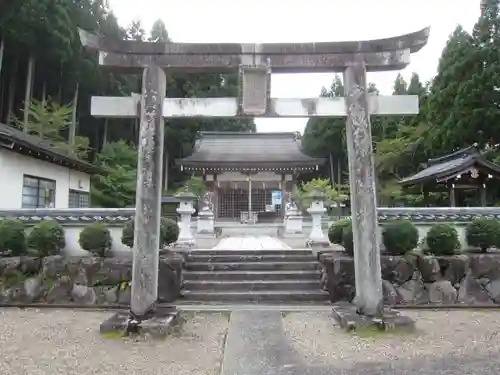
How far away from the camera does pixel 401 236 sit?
6.73 meters

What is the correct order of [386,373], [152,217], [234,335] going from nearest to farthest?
1. [386,373]
2. [234,335]
3. [152,217]

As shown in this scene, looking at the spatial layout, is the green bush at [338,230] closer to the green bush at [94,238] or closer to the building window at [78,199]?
the green bush at [94,238]

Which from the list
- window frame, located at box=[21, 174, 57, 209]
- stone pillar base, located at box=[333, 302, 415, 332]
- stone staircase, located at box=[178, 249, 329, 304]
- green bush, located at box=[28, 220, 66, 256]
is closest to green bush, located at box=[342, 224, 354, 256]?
stone staircase, located at box=[178, 249, 329, 304]

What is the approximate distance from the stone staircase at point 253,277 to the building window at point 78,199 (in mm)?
8892

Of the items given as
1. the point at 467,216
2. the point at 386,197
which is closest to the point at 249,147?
the point at 386,197

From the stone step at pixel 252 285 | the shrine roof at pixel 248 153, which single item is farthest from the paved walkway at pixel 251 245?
the shrine roof at pixel 248 153

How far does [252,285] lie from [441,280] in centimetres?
347

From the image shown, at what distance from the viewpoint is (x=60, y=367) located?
3.71m

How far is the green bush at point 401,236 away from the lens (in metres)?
6.72

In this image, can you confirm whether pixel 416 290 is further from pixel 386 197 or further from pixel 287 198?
pixel 386 197

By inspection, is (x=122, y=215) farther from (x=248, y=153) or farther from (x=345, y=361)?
(x=248, y=153)

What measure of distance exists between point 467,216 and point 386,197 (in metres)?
16.8

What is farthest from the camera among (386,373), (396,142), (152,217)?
(396,142)

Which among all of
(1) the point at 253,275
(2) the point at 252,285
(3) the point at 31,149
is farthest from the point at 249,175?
(2) the point at 252,285
